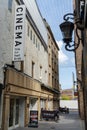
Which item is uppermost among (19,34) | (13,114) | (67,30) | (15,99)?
(19,34)

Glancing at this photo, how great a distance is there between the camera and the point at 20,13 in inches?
578

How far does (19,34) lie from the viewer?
14.3m

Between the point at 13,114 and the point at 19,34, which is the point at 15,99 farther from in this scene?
the point at 19,34

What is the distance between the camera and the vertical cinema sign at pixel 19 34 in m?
13.9

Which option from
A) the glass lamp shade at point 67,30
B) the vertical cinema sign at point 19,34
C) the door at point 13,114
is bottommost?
the door at point 13,114

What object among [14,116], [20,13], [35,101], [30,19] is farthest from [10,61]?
[35,101]

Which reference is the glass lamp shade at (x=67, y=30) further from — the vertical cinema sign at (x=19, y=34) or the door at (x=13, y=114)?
the door at (x=13, y=114)

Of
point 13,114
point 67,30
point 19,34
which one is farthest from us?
point 13,114

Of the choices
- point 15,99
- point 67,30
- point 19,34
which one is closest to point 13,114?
point 15,99

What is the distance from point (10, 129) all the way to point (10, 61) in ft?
14.1

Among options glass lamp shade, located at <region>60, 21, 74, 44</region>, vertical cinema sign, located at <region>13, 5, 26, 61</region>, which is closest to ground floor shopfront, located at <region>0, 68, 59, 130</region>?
vertical cinema sign, located at <region>13, 5, 26, 61</region>

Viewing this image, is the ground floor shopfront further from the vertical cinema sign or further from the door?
the vertical cinema sign

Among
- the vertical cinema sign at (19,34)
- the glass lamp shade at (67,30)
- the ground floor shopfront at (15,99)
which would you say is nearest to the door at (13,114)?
the ground floor shopfront at (15,99)

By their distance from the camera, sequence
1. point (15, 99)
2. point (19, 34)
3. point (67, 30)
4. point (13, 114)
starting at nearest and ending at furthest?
point (67, 30) < point (19, 34) < point (13, 114) < point (15, 99)
